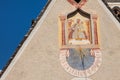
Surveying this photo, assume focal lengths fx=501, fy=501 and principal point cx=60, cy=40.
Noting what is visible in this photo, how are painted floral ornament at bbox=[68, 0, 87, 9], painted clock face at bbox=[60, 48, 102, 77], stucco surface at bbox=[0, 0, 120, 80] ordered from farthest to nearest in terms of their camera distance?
1. painted floral ornament at bbox=[68, 0, 87, 9]
2. painted clock face at bbox=[60, 48, 102, 77]
3. stucco surface at bbox=[0, 0, 120, 80]

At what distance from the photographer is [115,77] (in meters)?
17.8

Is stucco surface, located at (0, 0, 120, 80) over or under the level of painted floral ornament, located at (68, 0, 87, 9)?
under

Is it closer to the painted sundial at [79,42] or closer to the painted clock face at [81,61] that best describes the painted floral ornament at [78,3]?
the painted sundial at [79,42]

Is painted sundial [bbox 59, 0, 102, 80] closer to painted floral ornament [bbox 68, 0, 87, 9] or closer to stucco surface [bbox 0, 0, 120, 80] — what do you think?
painted floral ornament [bbox 68, 0, 87, 9]

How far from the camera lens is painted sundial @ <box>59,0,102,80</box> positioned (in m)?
18.0

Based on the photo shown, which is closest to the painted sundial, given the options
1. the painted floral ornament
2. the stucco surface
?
the painted floral ornament

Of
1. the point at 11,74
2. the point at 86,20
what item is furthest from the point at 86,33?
the point at 11,74

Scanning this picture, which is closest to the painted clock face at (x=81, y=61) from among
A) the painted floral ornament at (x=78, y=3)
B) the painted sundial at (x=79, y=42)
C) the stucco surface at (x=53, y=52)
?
the painted sundial at (x=79, y=42)

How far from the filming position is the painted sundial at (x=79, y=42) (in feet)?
59.1

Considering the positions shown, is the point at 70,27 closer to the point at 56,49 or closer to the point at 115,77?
the point at 56,49

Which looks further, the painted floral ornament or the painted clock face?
the painted floral ornament

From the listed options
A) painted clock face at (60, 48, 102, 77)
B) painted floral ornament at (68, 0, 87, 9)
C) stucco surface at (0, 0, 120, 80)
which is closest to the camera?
stucco surface at (0, 0, 120, 80)

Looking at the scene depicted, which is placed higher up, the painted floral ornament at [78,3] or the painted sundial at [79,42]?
the painted floral ornament at [78,3]

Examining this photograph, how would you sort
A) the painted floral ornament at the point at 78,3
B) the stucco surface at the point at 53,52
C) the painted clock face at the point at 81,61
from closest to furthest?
the stucco surface at the point at 53,52 → the painted clock face at the point at 81,61 → the painted floral ornament at the point at 78,3
